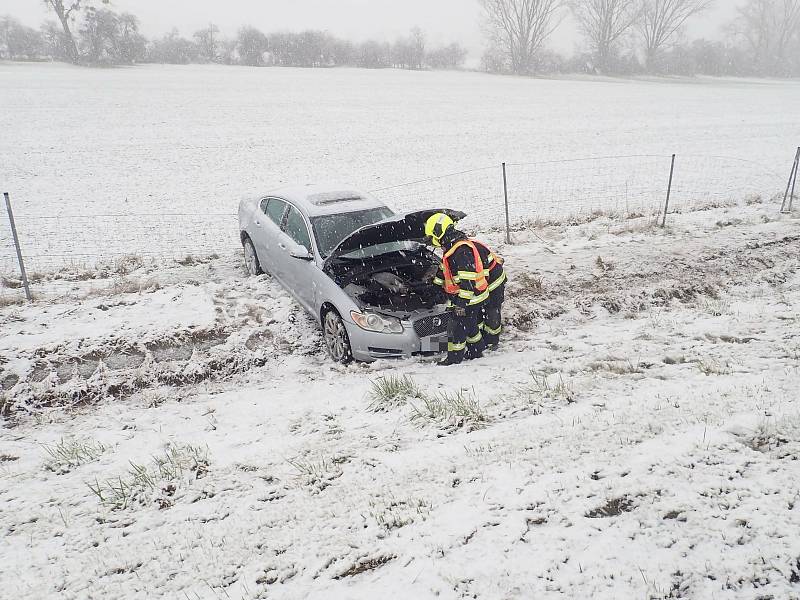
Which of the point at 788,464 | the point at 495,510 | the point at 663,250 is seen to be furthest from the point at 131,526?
the point at 663,250

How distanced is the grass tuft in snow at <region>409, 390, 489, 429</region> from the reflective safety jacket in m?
1.22

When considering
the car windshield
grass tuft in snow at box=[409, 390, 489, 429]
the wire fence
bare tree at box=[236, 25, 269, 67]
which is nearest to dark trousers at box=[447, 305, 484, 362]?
grass tuft in snow at box=[409, 390, 489, 429]

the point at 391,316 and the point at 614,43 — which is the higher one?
the point at 614,43

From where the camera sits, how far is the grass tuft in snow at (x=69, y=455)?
390cm

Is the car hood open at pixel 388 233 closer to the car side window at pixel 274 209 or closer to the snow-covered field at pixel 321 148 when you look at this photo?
the car side window at pixel 274 209

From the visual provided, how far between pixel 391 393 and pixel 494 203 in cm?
952

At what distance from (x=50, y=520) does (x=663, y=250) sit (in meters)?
9.26

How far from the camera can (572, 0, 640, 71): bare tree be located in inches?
2488

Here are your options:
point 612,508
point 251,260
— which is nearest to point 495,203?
point 251,260

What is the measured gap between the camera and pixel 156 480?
3.58m

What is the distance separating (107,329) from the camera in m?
6.24

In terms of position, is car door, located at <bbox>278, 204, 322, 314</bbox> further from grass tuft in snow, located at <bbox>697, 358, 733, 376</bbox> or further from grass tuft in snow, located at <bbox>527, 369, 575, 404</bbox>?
grass tuft in snow, located at <bbox>697, 358, 733, 376</bbox>

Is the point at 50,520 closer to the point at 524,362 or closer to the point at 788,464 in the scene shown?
the point at 524,362

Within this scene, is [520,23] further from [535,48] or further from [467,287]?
[467,287]
